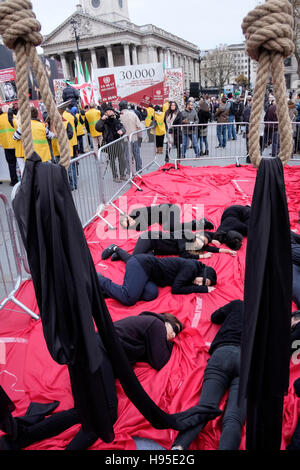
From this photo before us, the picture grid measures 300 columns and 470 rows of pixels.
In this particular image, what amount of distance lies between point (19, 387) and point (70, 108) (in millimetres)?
8729

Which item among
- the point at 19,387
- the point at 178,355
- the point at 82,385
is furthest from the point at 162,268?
the point at 82,385

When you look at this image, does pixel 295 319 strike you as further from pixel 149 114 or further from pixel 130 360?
pixel 149 114

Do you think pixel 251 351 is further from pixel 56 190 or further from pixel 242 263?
pixel 242 263

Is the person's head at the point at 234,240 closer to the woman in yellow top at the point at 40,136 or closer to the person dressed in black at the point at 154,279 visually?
the person dressed in black at the point at 154,279

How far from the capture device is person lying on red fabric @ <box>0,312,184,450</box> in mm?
2186

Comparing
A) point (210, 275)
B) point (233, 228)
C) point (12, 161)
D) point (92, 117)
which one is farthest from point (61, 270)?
point (92, 117)

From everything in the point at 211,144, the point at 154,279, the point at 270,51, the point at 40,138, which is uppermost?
the point at 270,51

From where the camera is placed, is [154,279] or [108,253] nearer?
[154,279]

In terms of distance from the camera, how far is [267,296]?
1.38 m

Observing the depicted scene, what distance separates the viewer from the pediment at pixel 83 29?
5981 centimetres

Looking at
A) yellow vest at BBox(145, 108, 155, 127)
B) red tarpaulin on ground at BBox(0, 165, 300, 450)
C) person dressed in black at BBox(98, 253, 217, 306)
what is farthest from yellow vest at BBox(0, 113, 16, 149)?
yellow vest at BBox(145, 108, 155, 127)

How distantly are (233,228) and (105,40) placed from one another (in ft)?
223

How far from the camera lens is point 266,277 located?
137cm

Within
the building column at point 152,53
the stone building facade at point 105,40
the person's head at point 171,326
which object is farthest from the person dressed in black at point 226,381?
the building column at point 152,53
